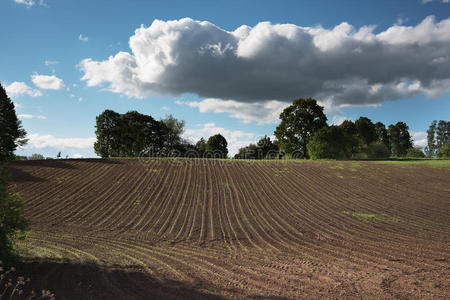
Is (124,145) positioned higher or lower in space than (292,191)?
higher

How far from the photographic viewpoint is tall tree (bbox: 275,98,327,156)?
46.5m

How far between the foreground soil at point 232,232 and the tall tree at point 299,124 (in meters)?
18.1

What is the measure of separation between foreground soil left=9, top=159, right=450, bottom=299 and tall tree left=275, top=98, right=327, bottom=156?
59.3 feet

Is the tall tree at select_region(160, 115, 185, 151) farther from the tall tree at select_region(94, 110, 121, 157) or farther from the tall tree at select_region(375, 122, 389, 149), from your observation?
the tall tree at select_region(375, 122, 389, 149)

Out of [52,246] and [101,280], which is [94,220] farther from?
[101,280]

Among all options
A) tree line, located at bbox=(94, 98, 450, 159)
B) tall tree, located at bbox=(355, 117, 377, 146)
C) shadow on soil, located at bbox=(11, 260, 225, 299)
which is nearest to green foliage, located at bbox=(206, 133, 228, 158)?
tree line, located at bbox=(94, 98, 450, 159)

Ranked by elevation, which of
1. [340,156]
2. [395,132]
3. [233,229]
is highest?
[395,132]

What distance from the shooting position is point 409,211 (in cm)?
1738

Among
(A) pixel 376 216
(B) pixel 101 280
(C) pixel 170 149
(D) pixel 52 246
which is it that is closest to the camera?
(B) pixel 101 280

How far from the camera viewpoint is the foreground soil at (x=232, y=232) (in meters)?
7.23

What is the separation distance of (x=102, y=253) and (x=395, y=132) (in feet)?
268

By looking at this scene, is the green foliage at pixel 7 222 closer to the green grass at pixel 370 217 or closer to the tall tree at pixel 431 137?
the green grass at pixel 370 217

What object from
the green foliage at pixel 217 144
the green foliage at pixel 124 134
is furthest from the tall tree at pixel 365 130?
the green foliage at pixel 124 134

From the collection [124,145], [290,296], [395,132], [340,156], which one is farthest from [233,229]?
[395,132]
